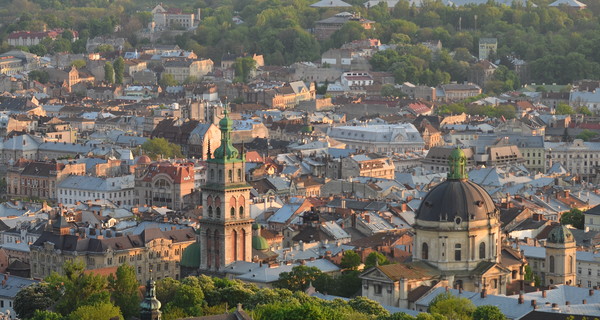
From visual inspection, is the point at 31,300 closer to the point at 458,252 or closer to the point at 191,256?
the point at 191,256

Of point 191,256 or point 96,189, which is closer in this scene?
point 191,256

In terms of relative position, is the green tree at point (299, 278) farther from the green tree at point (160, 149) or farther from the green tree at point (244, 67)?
the green tree at point (244, 67)

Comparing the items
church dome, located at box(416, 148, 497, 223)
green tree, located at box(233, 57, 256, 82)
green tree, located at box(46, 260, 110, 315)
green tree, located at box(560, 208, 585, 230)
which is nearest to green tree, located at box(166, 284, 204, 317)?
green tree, located at box(46, 260, 110, 315)

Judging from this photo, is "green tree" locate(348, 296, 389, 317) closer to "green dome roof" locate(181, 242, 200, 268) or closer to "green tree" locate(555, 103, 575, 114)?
"green dome roof" locate(181, 242, 200, 268)

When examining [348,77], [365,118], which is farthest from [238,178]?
[348,77]

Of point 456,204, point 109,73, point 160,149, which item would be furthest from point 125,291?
point 109,73

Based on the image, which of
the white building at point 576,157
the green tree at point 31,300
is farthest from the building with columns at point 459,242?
the white building at point 576,157
